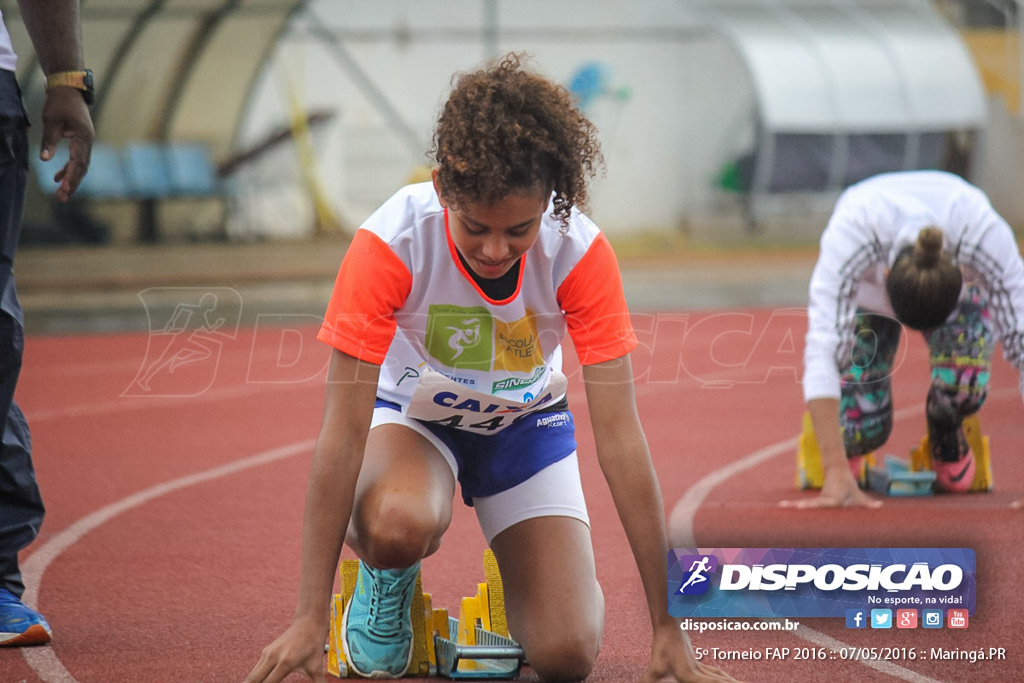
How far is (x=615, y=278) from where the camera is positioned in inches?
125

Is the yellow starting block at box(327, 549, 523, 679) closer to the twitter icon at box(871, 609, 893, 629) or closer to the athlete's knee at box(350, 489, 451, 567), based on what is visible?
the athlete's knee at box(350, 489, 451, 567)

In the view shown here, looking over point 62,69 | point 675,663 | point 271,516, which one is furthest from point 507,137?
point 271,516

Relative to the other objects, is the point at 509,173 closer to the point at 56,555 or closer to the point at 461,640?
the point at 461,640

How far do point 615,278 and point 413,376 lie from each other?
680 millimetres

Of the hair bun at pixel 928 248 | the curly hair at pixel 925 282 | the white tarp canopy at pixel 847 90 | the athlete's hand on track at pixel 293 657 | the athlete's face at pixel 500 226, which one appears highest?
the athlete's face at pixel 500 226

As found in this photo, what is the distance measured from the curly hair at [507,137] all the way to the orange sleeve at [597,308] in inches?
10.2

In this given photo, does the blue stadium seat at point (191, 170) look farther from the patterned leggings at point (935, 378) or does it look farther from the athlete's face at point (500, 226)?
the athlete's face at point (500, 226)

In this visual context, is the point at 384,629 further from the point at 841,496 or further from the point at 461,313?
the point at 841,496

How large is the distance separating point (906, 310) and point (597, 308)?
2246 millimetres

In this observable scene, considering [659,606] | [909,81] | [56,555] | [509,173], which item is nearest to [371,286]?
[509,173]

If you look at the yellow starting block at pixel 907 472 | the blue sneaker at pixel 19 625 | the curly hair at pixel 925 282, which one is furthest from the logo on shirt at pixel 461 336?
the yellow starting block at pixel 907 472

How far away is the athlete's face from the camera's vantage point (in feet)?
→ 9.27

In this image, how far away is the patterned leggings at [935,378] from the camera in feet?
18.1

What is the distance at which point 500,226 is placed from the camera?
9.40 ft
